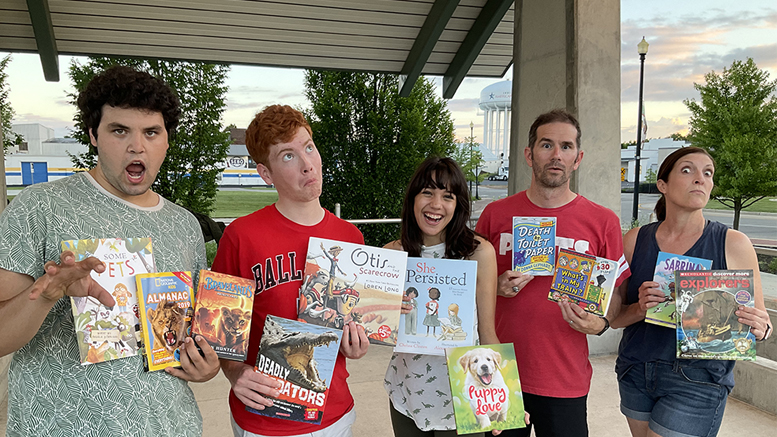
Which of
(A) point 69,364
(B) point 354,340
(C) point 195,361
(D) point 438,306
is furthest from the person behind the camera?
(D) point 438,306

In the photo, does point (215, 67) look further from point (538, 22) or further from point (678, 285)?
point (678, 285)

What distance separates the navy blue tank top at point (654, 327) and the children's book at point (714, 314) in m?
0.11

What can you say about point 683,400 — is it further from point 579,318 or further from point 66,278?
point 66,278

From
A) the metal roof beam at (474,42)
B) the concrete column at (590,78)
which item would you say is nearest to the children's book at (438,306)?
the concrete column at (590,78)

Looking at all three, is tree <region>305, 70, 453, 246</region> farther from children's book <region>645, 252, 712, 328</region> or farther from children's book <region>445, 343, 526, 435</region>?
children's book <region>445, 343, 526, 435</region>

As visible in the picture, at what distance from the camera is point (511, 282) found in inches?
76.5

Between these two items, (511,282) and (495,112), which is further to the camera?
(495,112)

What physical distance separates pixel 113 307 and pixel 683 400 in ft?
6.55

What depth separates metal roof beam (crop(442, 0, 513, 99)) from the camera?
605 centimetres

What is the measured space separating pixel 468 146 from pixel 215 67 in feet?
92.1

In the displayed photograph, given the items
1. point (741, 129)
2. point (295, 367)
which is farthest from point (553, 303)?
point (741, 129)

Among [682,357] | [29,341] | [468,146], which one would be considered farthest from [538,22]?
[468,146]

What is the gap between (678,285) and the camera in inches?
70.4

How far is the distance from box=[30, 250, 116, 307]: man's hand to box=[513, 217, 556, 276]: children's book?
148cm
